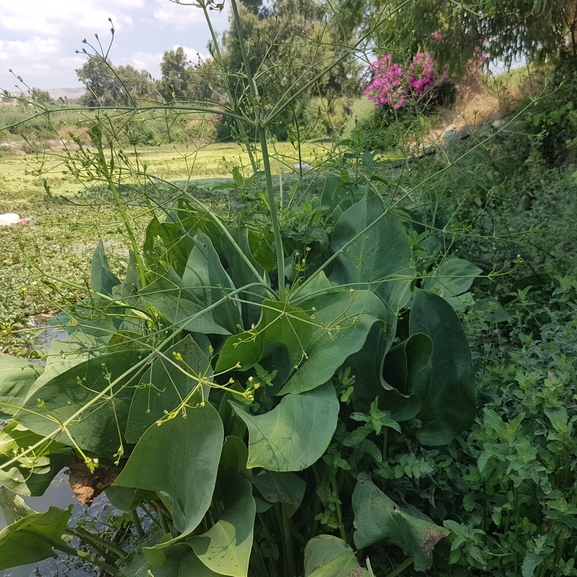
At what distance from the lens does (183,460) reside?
2.52 ft

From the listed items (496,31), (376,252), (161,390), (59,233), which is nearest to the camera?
(161,390)

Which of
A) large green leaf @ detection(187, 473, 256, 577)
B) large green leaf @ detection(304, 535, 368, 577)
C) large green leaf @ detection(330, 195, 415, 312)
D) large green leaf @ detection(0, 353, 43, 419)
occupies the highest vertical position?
large green leaf @ detection(330, 195, 415, 312)

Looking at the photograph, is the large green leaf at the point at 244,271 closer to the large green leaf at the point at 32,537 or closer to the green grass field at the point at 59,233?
the green grass field at the point at 59,233

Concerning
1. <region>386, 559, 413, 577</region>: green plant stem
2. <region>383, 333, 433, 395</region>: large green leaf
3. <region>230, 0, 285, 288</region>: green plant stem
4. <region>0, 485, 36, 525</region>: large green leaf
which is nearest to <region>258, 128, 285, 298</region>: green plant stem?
<region>230, 0, 285, 288</region>: green plant stem

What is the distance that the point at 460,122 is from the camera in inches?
245

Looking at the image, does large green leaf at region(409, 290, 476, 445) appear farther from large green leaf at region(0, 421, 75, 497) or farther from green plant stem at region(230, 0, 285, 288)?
large green leaf at region(0, 421, 75, 497)

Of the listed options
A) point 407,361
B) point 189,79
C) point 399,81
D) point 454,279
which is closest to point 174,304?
point 407,361

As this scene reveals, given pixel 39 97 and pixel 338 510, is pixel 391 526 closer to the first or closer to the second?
Answer: pixel 338 510

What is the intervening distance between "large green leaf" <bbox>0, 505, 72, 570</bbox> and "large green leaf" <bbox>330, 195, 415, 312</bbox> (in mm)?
692

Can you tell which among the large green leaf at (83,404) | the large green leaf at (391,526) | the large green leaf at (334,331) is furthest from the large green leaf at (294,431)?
the large green leaf at (83,404)

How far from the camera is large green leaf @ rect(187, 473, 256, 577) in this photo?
677mm

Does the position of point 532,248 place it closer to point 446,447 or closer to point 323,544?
point 446,447

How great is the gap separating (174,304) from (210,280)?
11cm

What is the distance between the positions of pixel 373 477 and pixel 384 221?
521mm
